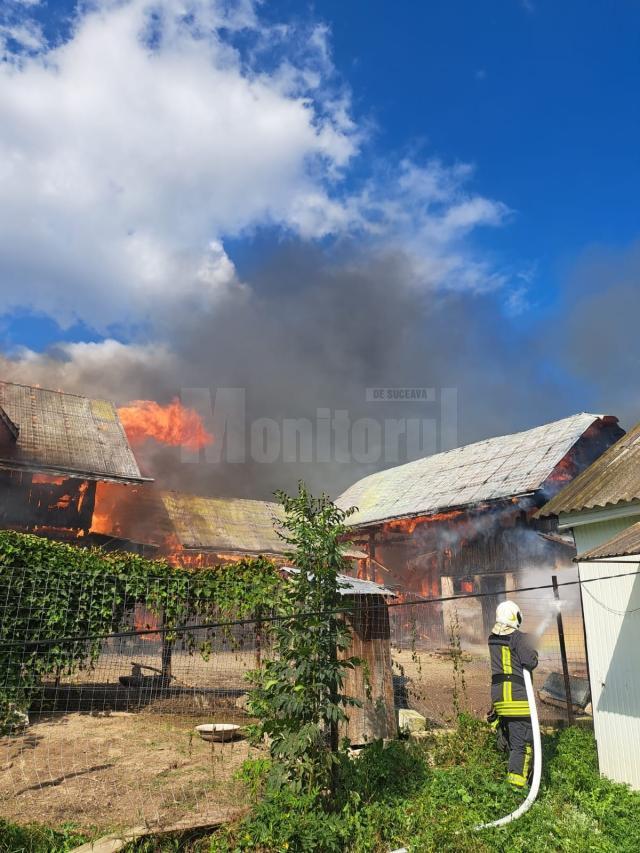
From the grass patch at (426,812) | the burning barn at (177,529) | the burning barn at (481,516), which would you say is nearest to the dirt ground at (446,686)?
the grass patch at (426,812)

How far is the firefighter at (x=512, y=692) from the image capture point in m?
6.30

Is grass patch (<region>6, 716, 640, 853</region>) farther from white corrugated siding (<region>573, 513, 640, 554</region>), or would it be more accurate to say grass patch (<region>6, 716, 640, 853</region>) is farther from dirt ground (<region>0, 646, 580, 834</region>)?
white corrugated siding (<region>573, 513, 640, 554</region>)

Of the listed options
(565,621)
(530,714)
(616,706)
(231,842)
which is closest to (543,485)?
(565,621)

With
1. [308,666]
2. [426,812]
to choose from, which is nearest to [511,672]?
[426,812]

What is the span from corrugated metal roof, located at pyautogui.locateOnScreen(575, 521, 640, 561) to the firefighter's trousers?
2135 mm

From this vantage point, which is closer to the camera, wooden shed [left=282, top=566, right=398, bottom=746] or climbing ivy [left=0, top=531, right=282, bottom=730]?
wooden shed [left=282, top=566, right=398, bottom=746]

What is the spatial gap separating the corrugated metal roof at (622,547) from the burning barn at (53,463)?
1980cm

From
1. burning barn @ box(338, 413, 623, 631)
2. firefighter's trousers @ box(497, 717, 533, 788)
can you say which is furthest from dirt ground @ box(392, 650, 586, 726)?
burning barn @ box(338, 413, 623, 631)

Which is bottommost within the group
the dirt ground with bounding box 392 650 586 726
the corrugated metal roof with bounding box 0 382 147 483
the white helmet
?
the dirt ground with bounding box 392 650 586 726

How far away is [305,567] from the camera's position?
5.69 meters

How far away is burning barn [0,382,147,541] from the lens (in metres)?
21.5

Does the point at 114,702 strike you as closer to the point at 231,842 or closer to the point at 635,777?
the point at 231,842

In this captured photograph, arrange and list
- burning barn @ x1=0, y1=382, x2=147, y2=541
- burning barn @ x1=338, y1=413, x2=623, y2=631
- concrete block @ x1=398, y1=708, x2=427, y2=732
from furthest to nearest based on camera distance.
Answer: burning barn @ x1=0, y1=382, x2=147, y2=541
burning barn @ x1=338, y1=413, x2=623, y2=631
concrete block @ x1=398, y1=708, x2=427, y2=732

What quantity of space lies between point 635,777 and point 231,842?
5.18 m
